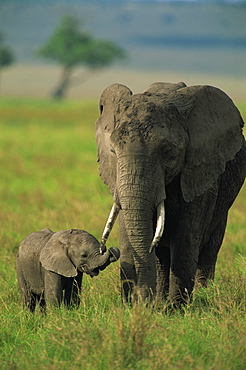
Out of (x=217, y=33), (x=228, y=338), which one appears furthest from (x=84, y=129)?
(x=217, y=33)

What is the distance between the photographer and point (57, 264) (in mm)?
5191

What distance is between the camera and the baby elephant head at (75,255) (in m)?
5.07

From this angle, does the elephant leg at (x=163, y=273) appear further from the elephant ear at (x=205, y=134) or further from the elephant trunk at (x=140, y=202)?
the elephant trunk at (x=140, y=202)

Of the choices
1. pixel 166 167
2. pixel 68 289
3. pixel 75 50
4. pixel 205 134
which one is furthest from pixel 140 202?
pixel 75 50

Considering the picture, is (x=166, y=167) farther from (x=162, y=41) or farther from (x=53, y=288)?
(x=162, y=41)

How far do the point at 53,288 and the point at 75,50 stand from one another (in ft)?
259

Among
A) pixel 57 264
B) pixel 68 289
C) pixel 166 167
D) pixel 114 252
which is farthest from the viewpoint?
pixel 68 289

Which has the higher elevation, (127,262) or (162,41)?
(162,41)

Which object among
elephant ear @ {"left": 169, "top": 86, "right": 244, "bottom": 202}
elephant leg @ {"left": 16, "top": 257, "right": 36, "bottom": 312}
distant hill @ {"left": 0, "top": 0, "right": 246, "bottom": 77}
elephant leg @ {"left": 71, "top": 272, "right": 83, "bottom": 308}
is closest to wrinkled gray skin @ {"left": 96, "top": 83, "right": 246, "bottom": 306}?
elephant ear @ {"left": 169, "top": 86, "right": 244, "bottom": 202}

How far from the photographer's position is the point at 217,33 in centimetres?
18912

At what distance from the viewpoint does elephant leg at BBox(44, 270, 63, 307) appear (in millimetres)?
5160

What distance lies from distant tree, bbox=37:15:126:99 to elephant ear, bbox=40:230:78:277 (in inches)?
2982

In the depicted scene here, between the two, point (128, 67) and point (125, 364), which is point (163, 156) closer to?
point (125, 364)

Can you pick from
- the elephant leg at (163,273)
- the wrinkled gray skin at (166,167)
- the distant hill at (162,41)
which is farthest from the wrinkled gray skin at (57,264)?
the distant hill at (162,41)
